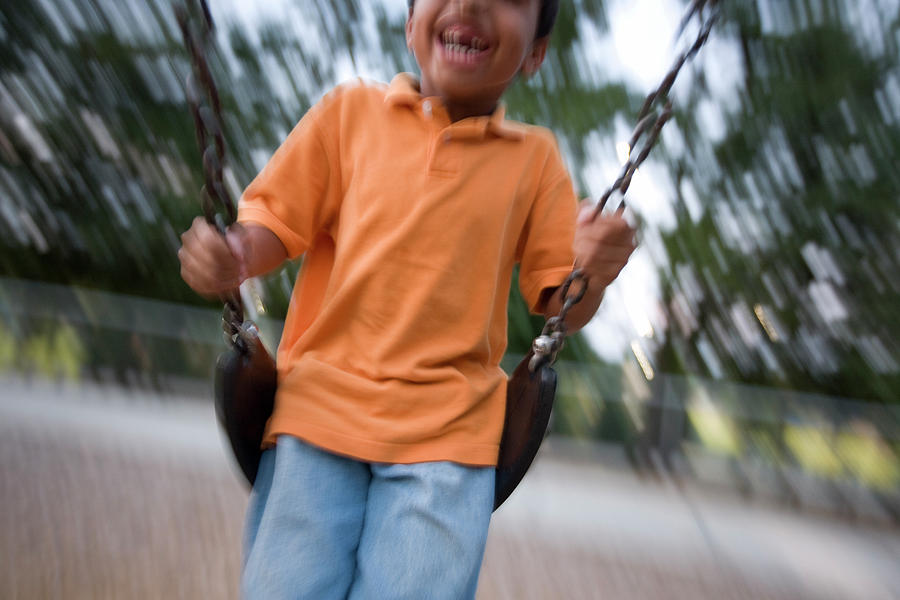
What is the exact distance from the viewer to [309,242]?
97 centimetres

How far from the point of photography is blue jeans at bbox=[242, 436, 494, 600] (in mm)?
815

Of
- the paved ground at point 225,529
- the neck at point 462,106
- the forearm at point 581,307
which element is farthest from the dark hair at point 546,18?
the paved ground at point 225,529

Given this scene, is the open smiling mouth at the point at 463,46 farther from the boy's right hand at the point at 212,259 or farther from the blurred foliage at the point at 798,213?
the blurred foliage at the point at 798,213

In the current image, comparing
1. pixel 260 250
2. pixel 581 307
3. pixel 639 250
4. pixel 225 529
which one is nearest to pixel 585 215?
pixel 581 307

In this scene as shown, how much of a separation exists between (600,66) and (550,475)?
1.91 metres

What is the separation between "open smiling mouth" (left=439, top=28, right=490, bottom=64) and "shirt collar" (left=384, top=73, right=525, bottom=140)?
0.06 m

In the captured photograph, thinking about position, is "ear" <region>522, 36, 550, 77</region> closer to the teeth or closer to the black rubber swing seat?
the teeth

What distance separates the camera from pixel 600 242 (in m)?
0.92

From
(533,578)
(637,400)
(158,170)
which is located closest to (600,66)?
(637,400)

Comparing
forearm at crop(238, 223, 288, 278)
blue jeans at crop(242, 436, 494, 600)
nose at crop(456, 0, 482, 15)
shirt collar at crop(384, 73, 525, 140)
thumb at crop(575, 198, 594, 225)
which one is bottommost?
blue jeans at crop(242, 436, 494, 600)

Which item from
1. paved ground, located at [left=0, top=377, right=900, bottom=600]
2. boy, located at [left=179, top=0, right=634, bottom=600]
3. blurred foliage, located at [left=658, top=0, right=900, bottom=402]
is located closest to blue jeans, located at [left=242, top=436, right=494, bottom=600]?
boy, located at [left=179, top=0, right=634, bottom=600]

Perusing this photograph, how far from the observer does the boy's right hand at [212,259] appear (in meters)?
0.83

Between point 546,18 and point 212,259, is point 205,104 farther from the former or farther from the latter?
point 546,18

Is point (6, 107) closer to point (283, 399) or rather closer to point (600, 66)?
point (600, 66)
